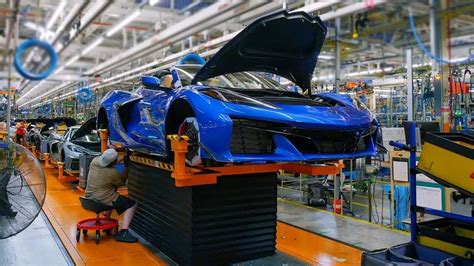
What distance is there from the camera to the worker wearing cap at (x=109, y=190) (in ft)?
14.8

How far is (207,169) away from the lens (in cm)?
327

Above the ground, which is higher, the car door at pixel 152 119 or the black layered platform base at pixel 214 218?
the car door at pixel 152 119

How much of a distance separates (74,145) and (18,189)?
491cm

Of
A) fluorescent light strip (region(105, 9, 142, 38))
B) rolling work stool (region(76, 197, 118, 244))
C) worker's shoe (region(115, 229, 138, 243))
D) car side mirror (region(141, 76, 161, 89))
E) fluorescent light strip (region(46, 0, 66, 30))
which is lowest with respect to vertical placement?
worker's shoe (region(115, 229, 138, 243))

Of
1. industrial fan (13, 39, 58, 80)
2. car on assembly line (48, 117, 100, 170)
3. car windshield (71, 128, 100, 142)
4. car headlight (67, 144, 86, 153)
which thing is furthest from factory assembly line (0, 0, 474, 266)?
car windshield (71, 128, 100, 142)

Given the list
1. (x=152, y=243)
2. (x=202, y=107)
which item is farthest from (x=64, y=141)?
(x=202, y=107)

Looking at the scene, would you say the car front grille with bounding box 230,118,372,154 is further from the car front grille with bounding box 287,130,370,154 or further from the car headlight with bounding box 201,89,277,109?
the car headlight with bounding box 201,89,277,109

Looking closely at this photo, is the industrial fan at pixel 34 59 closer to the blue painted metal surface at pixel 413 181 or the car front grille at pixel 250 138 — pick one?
the car front grille at pixel 250 138

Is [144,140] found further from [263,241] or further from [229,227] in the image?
[263,241]

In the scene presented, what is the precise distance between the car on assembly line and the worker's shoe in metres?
3.08

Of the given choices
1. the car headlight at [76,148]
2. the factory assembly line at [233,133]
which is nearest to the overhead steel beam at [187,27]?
the factory assembly line at [233,133]

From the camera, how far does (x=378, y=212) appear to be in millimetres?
6934

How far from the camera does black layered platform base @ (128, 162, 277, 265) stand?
3516 millimetres

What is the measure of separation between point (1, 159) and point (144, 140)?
1.26 meters
